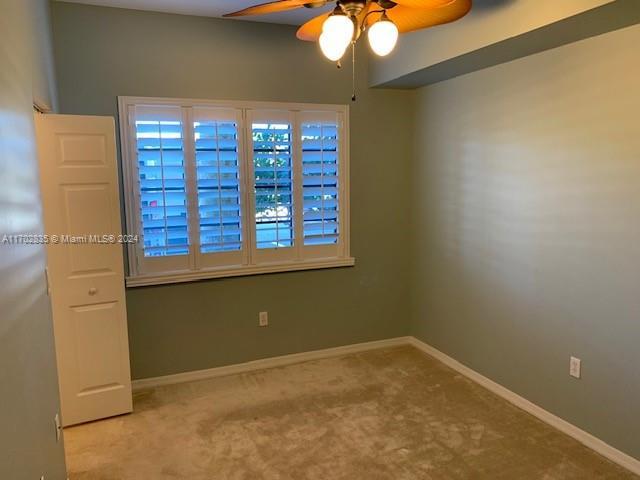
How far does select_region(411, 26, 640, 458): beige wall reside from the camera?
2.48 metres

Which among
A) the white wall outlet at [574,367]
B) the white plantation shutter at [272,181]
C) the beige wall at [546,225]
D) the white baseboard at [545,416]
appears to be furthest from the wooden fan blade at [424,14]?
the white baseboard at [545,416]

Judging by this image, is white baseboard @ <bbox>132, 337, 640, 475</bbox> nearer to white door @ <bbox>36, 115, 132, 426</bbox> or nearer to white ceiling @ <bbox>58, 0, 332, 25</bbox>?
white door @ <bbox>36, 115, 132, 426</bbox>

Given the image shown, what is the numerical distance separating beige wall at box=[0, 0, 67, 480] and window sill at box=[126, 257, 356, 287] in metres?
1.25

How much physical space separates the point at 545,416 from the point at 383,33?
255 cm

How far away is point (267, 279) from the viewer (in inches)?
152

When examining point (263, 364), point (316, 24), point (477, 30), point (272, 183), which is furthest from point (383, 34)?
point (263, 364)

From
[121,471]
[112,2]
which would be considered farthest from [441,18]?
[121,471]

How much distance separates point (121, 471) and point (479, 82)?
3.40 metres

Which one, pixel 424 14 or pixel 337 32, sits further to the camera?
pixel 424 14

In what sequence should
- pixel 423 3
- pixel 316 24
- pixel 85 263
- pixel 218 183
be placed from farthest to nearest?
pixel 218 183
pixel 85 263
pixel 316 24
pixel 423 3

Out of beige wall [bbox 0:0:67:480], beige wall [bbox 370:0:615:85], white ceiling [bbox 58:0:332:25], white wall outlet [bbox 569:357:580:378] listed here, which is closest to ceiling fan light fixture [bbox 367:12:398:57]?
beige wall [bbox 370:0:615:85]

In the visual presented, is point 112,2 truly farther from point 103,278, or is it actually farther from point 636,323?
point 636,323

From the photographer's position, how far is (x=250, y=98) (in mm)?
3633

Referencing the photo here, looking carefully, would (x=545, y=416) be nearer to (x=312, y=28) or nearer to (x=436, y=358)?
(x=436, y=358)
